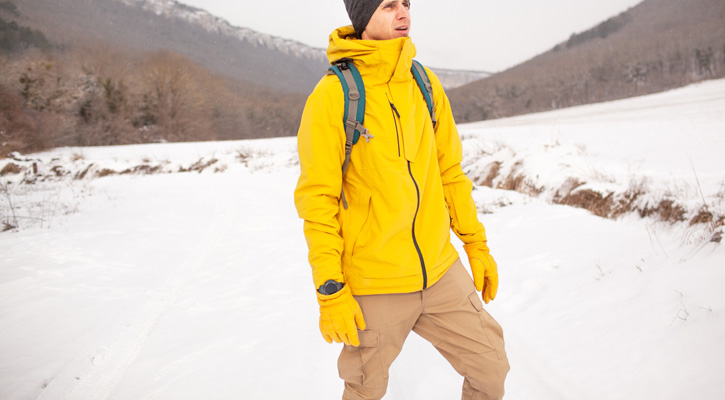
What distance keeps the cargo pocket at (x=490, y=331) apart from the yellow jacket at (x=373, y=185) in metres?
0.21

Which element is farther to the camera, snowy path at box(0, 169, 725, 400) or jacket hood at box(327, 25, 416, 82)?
snowy path at box(0, 169, 725, 400)

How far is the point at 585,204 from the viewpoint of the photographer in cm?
509

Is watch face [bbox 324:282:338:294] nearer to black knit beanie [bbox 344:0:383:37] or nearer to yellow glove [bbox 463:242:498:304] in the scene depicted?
yellow glove [bbox 463:242:498:304]

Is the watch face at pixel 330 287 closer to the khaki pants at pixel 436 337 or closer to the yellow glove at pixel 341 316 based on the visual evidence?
the yellow glove at pixel 341 316

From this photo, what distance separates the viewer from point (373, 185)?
1298 mm

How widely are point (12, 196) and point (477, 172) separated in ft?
36.0

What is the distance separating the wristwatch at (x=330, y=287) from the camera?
126 centimetres

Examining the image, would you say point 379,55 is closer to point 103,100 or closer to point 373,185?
point 373,185

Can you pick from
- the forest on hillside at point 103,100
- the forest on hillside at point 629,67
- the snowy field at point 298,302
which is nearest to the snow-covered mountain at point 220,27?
the forest on hillside at point 103,100

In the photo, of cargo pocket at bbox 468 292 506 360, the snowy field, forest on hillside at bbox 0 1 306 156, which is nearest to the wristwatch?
cargo pocket at bbox 468 292 506 360

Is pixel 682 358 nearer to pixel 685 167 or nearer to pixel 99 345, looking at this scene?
pixel 99 345

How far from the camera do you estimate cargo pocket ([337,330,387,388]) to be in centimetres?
132

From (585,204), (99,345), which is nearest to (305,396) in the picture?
(99,345)

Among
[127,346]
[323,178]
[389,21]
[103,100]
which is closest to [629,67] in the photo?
[389,21]
